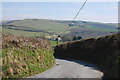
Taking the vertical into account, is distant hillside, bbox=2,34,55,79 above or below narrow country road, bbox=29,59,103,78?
above

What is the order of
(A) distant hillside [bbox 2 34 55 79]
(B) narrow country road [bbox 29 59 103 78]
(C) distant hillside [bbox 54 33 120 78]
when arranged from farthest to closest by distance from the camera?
(C) distant hillside [bbox 54 33 120 78] → (B) narrow country road [bbox 29 59 103 78] → (A) distant hillside [bbox 2 34 55 79]

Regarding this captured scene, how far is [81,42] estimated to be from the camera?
42.9 m

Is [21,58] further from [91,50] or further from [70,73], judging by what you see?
[91,50]

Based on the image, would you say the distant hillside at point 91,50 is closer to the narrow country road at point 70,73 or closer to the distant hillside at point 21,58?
the narrow country road at point 70,73

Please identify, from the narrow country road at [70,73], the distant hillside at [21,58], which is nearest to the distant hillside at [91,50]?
the narrow country road at [70,73]

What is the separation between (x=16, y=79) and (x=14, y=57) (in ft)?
8.18

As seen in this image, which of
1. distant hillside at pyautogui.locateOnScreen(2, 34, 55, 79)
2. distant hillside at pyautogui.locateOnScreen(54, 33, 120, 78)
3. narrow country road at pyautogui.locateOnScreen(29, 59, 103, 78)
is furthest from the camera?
distant hillside at pyautogui.locateOnScreen(54, 33, 120, 78)

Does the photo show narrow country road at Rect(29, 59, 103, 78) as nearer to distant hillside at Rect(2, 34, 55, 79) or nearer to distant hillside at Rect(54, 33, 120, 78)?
distant hillside at Rect(2, 34, 55, 79)

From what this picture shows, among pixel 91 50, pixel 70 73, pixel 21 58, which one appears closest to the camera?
pixel 21 58

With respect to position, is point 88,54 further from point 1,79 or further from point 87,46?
point 1,79

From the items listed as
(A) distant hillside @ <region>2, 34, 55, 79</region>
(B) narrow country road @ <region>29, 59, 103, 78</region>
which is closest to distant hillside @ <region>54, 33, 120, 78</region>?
(B) narrow country road @ <region>29, 59, 103, 78</region>

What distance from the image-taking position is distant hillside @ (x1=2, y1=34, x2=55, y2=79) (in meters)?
15.6

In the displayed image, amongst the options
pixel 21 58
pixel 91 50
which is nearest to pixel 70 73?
pixel 21 58

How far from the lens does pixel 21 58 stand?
18156 millimetres
